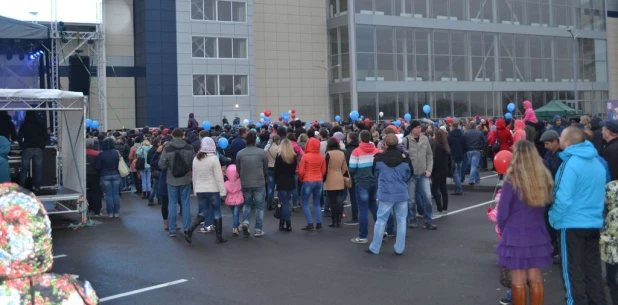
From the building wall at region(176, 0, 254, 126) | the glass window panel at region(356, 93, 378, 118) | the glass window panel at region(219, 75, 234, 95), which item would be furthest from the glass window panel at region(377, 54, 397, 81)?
the glass window panel at region(219, 75, 234, 95)

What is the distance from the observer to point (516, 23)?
51.1 m

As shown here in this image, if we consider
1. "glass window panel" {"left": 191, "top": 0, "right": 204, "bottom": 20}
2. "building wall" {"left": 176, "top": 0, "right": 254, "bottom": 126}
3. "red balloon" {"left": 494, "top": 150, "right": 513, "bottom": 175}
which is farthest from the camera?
"glass window panel" {"left": 191, "top": 0, "right": 204, "bottom": 20}

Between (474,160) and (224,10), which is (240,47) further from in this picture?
(474,160)

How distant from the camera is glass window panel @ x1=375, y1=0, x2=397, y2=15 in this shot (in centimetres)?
4575

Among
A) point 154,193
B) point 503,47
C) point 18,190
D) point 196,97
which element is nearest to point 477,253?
point 18,190

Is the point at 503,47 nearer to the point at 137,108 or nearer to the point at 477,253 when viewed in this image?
the point at 137,108

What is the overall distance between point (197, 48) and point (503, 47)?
24770mm

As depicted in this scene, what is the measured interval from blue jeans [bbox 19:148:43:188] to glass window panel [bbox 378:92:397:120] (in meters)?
34.4

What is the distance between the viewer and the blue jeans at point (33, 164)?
45.2ft

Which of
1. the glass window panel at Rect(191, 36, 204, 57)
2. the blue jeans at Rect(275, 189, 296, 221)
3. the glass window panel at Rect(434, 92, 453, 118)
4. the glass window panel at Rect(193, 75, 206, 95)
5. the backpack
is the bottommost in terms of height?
the blue jeans at Rect(275, 189, 296, 221)

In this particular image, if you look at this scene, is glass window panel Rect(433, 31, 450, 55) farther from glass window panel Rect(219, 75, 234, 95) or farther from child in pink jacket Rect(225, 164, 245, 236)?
child in pink jacket Rect(225, 164, 245, 236)

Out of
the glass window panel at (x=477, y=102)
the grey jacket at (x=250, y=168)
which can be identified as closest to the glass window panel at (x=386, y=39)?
the glass window panel at (x=477, y=102)

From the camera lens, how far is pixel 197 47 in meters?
44.5

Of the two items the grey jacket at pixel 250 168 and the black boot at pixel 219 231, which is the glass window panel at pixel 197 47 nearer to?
the grey jacket at pixel 250 168
